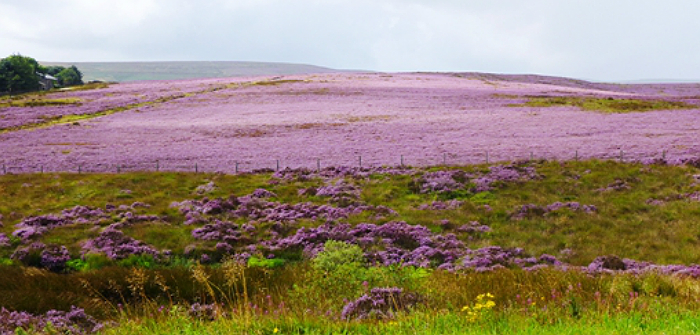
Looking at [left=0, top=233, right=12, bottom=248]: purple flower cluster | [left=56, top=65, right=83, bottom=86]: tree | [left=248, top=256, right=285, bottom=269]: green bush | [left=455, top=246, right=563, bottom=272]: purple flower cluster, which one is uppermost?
[left=56, top=65, right=83, bottom=86]: tree

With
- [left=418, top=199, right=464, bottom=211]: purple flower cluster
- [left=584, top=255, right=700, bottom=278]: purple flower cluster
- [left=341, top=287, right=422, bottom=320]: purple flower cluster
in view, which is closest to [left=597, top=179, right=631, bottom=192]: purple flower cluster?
[left=418, top=199, right=464, bottom=211]: purple flower cluster

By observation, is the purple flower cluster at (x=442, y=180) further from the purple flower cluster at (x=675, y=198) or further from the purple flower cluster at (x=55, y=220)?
the purple flower cluster at (x=55, y=220)

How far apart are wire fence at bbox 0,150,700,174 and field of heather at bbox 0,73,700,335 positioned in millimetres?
247

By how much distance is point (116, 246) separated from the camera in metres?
19.9

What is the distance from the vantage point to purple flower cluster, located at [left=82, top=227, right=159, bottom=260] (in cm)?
1939

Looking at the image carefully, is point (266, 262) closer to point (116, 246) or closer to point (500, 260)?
point (116, 246)

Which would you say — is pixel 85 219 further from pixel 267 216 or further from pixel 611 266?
pixel 611 266

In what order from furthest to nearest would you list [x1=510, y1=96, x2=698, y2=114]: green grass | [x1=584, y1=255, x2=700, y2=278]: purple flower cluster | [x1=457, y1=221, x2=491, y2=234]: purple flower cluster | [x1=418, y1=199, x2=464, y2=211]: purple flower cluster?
[x1=510, y1=96, x2=698, y2=114]: green grass → [x1=418, y1=199, x2=464, y2=211]: purple flower cluster → [x1=457, y1=221, x2=491, y2=234]: purple flower cluster → [x1=584, y1=255, x2=700, y2=278]: purple flower cluster

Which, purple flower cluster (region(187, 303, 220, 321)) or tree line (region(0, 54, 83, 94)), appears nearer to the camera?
purple flower cluster (region(187, 303, 220, 321))

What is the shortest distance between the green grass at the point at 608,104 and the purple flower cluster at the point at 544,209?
1522 inches

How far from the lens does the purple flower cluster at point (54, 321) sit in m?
10.2

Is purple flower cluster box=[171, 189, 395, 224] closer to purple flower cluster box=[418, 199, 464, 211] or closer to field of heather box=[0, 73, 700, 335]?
field of heather box=[0, 73, 700, 335]

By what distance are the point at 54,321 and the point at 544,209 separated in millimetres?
19070

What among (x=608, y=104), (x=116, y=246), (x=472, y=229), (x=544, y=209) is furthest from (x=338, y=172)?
(x=608, y=104)
